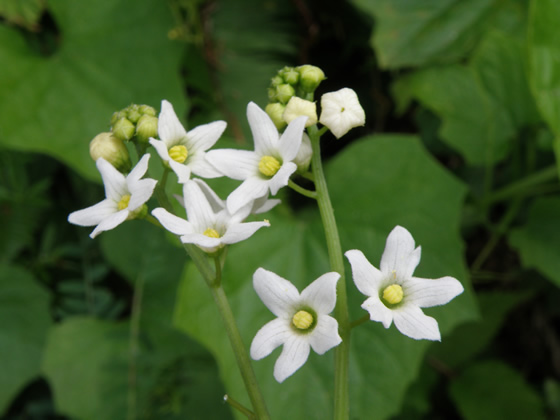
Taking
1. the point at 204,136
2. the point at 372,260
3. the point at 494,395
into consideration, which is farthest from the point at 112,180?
the point at 494,395

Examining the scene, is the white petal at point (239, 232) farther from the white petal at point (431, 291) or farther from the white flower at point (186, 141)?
the white petal at point (431, 291)

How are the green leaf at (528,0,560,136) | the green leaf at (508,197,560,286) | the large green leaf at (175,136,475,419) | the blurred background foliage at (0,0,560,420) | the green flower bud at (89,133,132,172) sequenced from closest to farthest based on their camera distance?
1. the green flower bud at (89,133,132,172)
2. the large green leaf at (175,136,475,419)
3. the green leaf at (528,0,560,136)
4. the blurred background foliage at (0,0,560,420)
5. the green leaf at (508,197,560,286)

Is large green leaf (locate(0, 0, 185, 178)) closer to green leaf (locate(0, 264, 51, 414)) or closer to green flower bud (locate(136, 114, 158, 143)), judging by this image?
green leaf (locate(0, 264, 51, 414))

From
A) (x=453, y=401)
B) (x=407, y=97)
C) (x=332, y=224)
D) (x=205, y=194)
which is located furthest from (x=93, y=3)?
(x=453, y=401)

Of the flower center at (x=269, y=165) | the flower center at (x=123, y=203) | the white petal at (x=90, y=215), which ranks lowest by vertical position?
the flower center at (x=269, y=165)

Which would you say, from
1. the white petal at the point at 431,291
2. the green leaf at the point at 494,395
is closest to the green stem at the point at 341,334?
the white petal at the point at 431,291

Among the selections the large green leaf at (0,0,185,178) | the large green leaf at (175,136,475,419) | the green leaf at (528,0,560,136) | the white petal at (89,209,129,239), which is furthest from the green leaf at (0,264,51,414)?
the green leaf at (528,0,560,136)

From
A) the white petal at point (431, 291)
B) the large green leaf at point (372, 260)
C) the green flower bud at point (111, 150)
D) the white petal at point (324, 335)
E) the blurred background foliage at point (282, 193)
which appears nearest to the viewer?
the white petal at point (324, 335)
